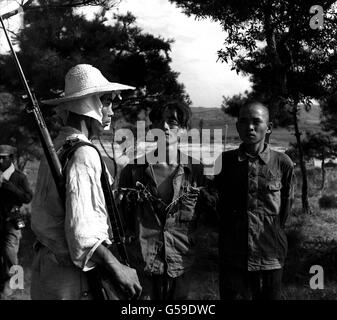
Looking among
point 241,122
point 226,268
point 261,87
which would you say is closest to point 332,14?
point 261,87

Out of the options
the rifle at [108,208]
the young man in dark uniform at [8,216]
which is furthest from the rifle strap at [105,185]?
the young man in dark uniform at [8,216]

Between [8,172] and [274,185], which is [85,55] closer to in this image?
[8,172]

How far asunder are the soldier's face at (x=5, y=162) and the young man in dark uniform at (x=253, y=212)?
248 centimetres

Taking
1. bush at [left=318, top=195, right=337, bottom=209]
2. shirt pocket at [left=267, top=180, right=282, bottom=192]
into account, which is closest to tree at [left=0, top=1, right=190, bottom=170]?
bush at [left=318, top=195, right=337, bottom=209]

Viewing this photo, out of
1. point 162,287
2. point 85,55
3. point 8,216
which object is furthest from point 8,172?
point 85,55

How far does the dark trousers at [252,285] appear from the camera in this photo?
2.54 m

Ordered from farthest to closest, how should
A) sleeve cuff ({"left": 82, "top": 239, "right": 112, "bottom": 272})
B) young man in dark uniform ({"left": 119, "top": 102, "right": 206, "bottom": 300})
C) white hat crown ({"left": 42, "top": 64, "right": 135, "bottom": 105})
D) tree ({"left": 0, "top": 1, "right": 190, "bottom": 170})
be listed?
tree ({"left": 0, "top": 1, "right": 190, "bottom": 170}) → young man in dark uniform ({"left": 119, "top": 102, "right": 206, "bottom": 300}) → white hat crown ({"left": 42, "top": 64, "right": 135, "bottom": 105}) → sleeve cuff ({"left": 82, "top": 239, "right": 112, "bottom": 272})

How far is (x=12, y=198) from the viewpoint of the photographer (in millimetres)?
4410

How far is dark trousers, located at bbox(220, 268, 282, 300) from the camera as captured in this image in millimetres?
2539

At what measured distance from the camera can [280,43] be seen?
224 inches

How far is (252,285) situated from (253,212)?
1.25ft

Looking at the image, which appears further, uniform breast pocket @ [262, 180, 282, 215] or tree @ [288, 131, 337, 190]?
tree @ [288, 131, 337, 190]

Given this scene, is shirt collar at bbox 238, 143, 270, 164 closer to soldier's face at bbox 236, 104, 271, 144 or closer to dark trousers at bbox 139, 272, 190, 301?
soldier's face at bbox 236, 104, 271, 144

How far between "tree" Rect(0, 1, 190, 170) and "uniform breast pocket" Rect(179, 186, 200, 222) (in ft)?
14.2
